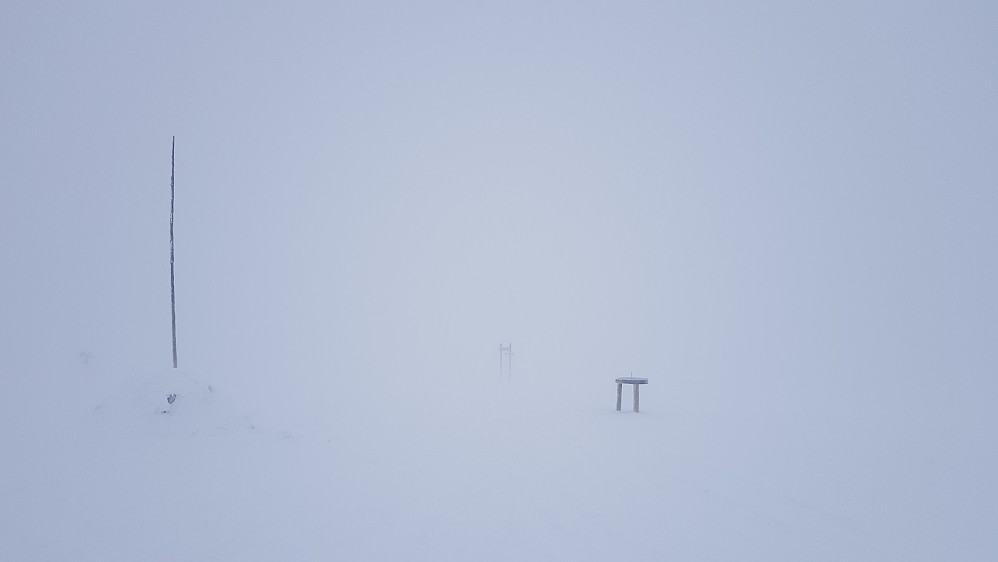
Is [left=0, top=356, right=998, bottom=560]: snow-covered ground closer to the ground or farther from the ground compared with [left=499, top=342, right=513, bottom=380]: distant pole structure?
farther from the ground

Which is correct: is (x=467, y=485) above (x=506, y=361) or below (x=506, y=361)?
above

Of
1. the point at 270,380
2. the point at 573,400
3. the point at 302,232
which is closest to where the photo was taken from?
the point at 573,400

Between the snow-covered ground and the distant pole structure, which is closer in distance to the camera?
the snow-covered ground

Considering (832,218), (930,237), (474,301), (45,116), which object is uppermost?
(45,116)

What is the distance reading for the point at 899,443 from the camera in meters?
12.4

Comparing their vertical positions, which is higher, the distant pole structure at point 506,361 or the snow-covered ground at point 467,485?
the snow-covered ground at point 467,485

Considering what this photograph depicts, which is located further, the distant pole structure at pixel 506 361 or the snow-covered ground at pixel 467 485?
the distant pole structure at pixel 506 361

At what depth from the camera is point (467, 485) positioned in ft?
27.3

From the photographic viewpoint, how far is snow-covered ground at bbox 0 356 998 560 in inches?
233

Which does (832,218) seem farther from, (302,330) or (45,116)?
(45,116)

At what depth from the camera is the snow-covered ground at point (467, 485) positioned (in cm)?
591

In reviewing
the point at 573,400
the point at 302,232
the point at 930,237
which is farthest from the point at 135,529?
the point at 302,232

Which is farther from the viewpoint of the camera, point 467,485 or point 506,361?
point 506,361

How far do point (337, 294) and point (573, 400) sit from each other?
74719 mm
